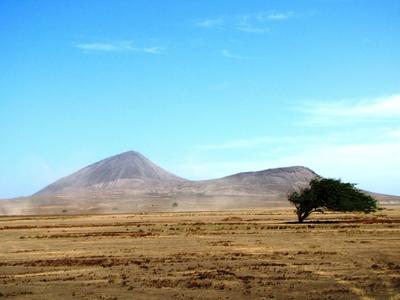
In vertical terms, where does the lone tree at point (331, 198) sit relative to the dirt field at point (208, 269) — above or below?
above

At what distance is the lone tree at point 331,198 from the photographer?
199 feet

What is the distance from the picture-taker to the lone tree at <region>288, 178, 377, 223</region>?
6059cm

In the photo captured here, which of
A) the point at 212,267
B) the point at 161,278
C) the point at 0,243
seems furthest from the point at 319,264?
the point at 0,243

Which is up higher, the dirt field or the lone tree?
the lone tree

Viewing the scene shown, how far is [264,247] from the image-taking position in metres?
32.3

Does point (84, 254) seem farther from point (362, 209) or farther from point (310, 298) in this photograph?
point (362, 209)

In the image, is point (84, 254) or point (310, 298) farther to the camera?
point (84, 254)

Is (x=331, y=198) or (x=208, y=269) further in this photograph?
(x=331, y=198)

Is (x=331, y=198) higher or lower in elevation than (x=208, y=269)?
higher

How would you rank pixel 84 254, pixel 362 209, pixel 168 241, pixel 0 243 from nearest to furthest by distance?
pixel 84 254 → pixel 168 241 → pixel 0 243 → pixel 362 209

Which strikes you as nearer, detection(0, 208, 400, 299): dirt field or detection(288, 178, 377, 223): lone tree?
detection(0, 208, 400, 299): dirt field

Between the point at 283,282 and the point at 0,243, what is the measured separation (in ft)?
91.1

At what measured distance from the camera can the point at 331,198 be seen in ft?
200

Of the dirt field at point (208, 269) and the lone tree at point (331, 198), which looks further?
the lone tree at point (331, 198)
